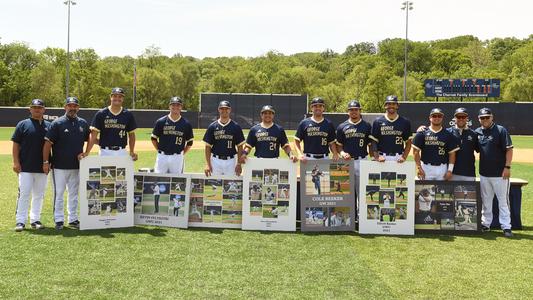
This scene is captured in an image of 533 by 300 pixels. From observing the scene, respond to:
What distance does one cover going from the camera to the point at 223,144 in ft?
25.1

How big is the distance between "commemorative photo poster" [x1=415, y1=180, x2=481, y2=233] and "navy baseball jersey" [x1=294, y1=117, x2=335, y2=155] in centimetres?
149

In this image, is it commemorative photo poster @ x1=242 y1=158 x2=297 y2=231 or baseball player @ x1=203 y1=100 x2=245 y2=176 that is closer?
commemorative photo poster @ x1=242 y1=158 x2=297 y2=231

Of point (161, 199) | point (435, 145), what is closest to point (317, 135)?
point (435, 145)

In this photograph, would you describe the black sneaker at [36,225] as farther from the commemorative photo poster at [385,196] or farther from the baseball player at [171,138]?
the commemorative photo poster at [385,196]

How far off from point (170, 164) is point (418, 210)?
390 cm

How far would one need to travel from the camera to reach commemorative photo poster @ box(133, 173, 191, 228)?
24.0 feet

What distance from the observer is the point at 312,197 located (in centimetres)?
723

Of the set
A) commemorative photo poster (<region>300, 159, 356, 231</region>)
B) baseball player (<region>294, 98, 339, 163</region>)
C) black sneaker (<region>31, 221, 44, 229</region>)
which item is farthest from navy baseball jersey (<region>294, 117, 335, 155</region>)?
black sneaker (<region>31, 221, 44, 229</region>)

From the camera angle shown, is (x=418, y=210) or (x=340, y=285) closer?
(x=340, y=285)

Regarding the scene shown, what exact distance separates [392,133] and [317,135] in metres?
1.15

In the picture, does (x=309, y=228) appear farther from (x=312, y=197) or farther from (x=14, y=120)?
(x=14, y=120)

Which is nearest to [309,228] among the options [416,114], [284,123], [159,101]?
[416,114]

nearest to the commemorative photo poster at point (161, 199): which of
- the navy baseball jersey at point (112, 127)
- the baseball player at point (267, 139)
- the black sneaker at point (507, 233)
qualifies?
the navy baseball jersey at point (112, 127)

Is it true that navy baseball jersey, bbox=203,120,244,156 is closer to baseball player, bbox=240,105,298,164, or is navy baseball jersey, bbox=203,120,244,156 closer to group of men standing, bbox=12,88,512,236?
group of men standing, bbox=12,88,512,236
